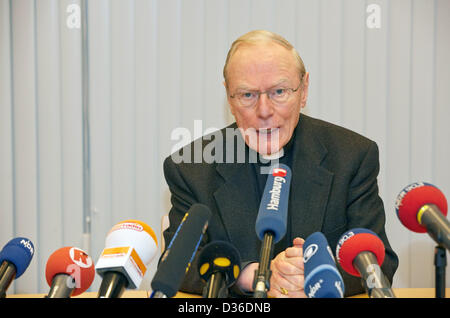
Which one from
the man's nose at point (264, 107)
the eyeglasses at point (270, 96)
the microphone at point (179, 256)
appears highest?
the eyeglasses at point (270, 96)

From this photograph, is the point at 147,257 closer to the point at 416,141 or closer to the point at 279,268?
the point at 279,268

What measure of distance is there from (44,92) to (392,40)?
7.34 feet

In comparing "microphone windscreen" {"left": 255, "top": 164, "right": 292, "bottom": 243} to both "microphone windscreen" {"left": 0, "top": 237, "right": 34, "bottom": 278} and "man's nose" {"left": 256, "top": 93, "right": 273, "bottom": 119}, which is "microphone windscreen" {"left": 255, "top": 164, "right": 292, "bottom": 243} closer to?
"microphone windscreen" {"left": 0, "top": 237, "right": 34, "bottom": 278}

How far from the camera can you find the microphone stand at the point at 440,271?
1.11m

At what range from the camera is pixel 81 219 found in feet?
10.1

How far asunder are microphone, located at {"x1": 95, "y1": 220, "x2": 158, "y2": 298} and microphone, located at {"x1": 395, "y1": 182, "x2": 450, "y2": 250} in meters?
0.66

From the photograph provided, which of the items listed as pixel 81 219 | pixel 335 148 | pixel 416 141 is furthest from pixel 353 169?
Answer: pixel 81 219

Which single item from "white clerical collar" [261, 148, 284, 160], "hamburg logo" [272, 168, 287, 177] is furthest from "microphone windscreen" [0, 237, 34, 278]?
"white clerical collar" [261, 148, 284, 160]

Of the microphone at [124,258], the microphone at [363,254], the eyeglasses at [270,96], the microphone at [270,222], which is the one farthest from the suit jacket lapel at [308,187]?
the microphone at [124,258]

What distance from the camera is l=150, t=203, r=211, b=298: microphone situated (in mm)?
903

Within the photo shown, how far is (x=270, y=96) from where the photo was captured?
2164 millimetres

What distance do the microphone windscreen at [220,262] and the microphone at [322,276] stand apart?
6.5 inches

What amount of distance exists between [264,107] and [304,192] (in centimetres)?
42

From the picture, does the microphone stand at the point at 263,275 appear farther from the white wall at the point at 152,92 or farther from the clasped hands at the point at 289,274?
the white wall at the point at 152,92
